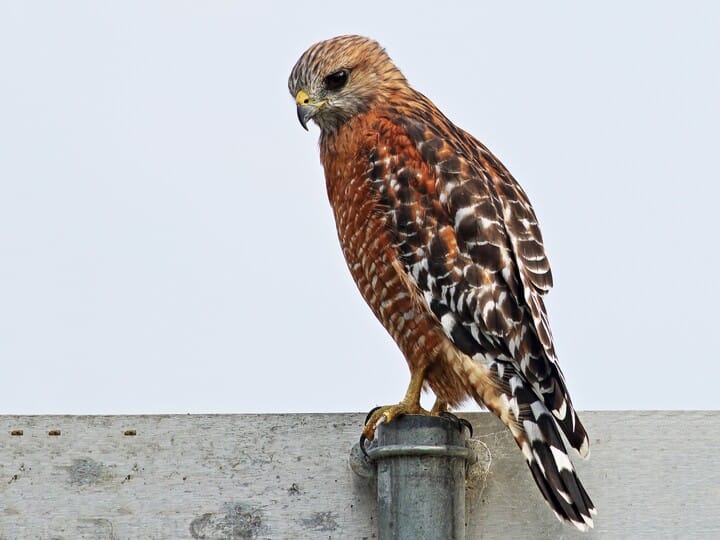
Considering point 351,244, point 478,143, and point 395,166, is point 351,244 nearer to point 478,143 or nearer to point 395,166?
point 395,166

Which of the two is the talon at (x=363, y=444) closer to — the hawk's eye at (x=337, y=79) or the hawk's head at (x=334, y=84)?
the hawk's head at (x=334, y=84)

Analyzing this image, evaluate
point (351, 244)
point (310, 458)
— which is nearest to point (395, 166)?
point (351, 244)

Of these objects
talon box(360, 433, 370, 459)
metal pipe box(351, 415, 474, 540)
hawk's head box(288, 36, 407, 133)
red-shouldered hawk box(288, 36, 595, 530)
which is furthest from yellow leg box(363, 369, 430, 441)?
hawk's head box(288, 36, 407, 133)

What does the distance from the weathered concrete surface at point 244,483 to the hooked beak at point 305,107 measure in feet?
6.69

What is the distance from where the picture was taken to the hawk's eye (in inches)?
179

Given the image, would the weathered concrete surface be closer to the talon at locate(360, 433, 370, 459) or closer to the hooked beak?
the talon at locate(360, 433, 370, 459)

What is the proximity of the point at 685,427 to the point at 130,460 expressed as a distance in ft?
4.67

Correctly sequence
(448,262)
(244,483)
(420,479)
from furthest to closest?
(448,262) < (244,483) < (420,479)

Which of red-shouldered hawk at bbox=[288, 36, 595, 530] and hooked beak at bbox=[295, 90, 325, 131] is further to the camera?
hooked beak at bbox=[295, 90, 325, 131]

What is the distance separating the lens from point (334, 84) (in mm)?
4562

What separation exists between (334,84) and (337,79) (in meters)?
0.03

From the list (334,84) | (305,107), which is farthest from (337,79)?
(305,107)

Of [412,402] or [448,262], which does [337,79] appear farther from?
[412,402]

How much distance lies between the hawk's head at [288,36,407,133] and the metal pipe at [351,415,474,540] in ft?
7.25
